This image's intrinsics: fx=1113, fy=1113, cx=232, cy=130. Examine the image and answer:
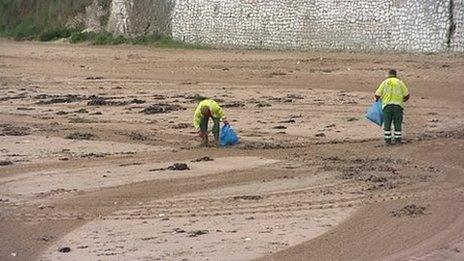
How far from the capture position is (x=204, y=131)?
19.4 meters

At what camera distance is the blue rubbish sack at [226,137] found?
1931cm

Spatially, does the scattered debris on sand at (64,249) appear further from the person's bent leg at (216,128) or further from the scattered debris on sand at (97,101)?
the scattered debris on sand at (97,101)

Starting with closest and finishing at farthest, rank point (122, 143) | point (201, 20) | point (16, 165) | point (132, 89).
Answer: point (16, 165), point (122, 143), point (132, 89), point (201, 20)

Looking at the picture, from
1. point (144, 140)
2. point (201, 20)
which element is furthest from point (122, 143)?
point (201, 20)

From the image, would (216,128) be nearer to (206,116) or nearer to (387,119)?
(206,116)

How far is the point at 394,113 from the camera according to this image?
18781mm

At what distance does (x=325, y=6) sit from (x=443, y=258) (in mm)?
23469

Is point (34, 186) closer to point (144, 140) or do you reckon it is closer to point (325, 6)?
point (144, 140)

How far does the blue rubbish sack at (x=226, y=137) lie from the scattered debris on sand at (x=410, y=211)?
592 centimetres

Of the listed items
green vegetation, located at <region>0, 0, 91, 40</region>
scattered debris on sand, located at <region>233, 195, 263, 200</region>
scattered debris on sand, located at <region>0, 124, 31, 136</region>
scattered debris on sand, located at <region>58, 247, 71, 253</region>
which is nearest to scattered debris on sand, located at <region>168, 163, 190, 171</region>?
scattered debris on sand, located at <region>233, 195, 263, 200</region>

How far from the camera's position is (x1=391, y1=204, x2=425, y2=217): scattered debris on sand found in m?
13.5

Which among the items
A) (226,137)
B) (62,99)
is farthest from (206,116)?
(62,99)

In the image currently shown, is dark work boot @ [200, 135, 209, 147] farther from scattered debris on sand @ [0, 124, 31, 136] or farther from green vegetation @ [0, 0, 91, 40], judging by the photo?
green vegetation @ [0, 0, 91, 40]

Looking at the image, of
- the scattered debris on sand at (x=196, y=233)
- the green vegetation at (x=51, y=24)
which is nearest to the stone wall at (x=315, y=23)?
the green vegetation at (x=51, y=24)
